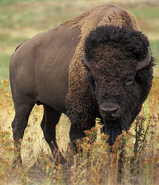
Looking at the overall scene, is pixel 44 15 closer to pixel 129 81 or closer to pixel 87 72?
pixel 87 72

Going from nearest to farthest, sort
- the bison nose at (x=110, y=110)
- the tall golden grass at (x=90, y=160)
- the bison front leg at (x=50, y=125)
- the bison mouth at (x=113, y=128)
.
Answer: the tall golden grass at (x=90, y=160) < the bison nose at (x=110, y=110) < the bison mouth at (x=113, y=128) < the bison front leg at (x=50, y=125)

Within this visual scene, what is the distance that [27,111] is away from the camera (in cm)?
524

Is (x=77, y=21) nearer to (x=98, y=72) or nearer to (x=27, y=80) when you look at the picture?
(x=27, y=80)

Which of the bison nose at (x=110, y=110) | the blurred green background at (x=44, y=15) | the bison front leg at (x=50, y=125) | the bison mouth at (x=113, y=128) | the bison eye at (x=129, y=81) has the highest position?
the bison eye at (x=129, y=81)

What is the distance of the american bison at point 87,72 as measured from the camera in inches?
139

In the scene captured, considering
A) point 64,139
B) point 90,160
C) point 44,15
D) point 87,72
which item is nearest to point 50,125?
point 64,139

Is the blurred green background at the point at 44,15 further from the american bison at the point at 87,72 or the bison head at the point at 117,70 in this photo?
the bison head at the point at 117,70

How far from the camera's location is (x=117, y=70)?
3471 millimetres

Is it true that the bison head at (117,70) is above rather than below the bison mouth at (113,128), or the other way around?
above

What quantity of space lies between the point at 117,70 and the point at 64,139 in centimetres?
263

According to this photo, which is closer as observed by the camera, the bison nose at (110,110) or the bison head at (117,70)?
the bison nose at (110,110)

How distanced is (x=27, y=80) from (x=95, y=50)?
1.79m

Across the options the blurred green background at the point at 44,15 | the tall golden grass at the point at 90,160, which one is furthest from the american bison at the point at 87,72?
the blurred green background at the point at 44,15

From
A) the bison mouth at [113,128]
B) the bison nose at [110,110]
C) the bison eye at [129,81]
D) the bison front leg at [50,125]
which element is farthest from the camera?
the bison front leg at [50,125]
